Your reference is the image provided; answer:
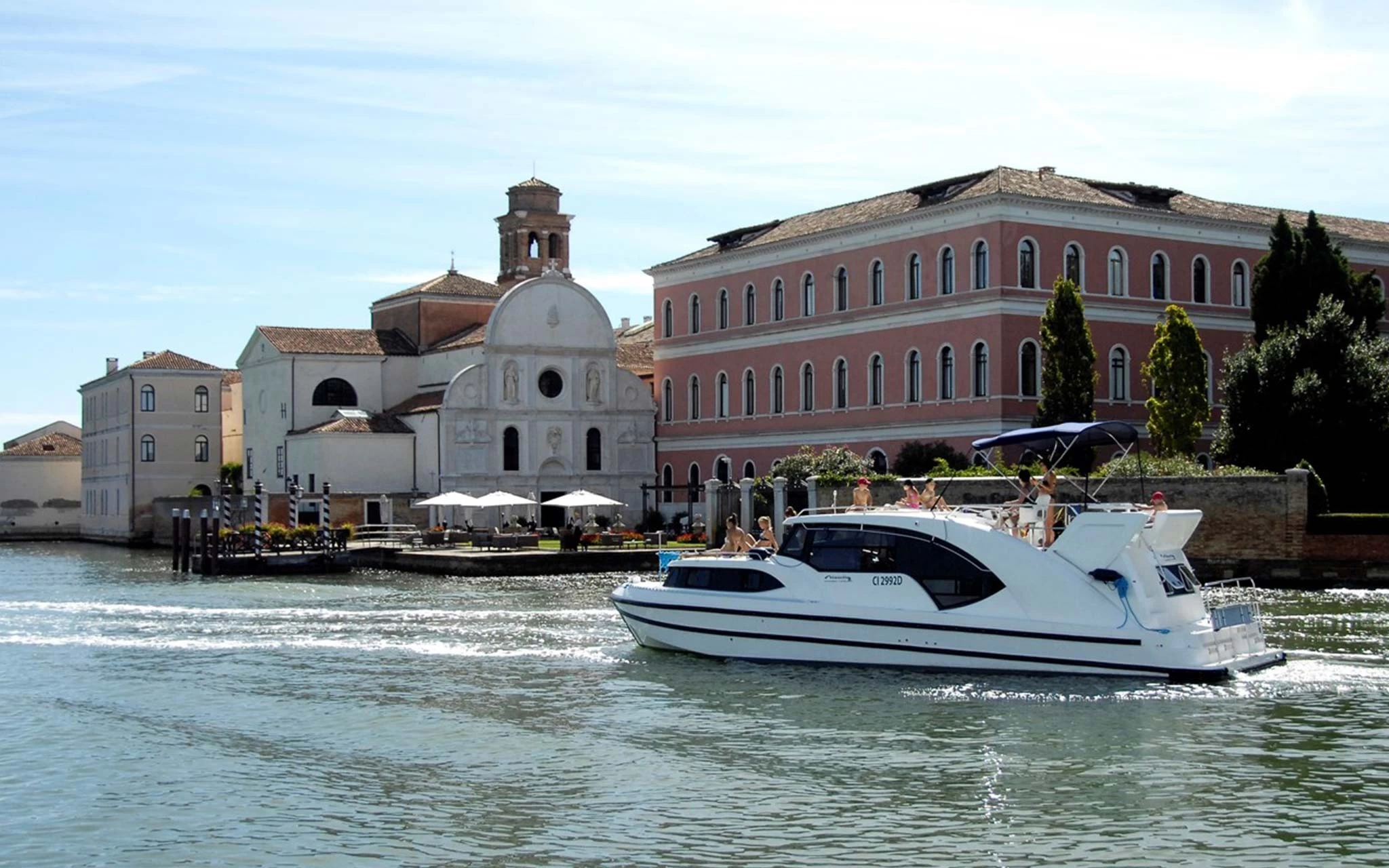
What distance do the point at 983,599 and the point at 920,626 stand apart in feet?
2.63

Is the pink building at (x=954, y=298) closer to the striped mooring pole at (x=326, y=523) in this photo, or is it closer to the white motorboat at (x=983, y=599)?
the striped mooring pole at (x=326, y=523)

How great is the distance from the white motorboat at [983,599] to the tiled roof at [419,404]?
132 feet

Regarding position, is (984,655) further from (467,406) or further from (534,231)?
(534,231)

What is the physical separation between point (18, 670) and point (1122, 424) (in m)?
14.9

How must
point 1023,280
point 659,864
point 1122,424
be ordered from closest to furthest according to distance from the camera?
point 659,864, point 1122,424, point 1023,280

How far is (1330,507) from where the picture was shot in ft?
133

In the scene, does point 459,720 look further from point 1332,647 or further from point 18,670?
point 1332,647

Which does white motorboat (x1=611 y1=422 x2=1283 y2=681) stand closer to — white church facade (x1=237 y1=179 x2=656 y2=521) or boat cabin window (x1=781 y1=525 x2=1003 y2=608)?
boat cabin window (x1=781 y1=525 x2=1003 y2=608)

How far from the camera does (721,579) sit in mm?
23438

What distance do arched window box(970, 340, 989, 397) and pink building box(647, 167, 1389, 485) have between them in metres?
0.04

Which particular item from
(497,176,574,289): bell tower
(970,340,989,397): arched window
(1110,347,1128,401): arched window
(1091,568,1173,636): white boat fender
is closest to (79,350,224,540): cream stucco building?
(497,176,574,289): bell tower

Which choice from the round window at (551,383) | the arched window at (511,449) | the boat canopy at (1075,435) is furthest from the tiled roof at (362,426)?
the boat canopy at (1075,435)

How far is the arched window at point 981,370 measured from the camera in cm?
4804

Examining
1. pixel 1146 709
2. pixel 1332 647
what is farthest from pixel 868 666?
pixel 1332 647
